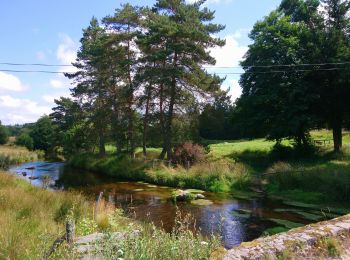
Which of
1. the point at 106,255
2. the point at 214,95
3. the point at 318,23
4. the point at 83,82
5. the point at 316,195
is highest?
the point at 318,23

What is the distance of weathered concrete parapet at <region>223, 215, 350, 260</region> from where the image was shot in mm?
4438

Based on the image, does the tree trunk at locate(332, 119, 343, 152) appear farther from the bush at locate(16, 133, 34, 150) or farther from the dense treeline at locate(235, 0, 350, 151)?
the bush at locate(16, 133, 34, 150)

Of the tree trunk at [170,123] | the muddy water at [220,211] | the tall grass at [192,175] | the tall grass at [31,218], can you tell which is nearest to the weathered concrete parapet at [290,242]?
the tall grass at [31,218]

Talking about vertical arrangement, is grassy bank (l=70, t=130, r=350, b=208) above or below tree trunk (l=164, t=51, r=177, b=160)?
below

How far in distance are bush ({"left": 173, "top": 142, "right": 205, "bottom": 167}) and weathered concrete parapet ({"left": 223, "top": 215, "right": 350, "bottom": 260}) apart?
20374 millimetres

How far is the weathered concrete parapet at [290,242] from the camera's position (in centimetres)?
444

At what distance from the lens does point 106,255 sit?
4012 mm

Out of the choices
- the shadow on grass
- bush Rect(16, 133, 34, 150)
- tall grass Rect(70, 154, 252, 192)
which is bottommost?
tall grass Rect(70, 154, 252, 192)

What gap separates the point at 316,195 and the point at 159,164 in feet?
43.2

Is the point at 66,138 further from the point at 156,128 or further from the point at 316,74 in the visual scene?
the point at 316,74

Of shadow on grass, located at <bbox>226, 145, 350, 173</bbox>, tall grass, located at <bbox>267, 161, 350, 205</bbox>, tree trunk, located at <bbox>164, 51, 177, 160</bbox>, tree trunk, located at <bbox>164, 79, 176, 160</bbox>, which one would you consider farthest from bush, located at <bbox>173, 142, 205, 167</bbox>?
tall grass, located at <bbox>267, 161, 350, 205</bbox>

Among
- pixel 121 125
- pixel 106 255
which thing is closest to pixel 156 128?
pixel 121 125

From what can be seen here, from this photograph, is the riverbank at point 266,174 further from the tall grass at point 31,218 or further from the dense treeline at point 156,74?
the tall grass at point 31,218

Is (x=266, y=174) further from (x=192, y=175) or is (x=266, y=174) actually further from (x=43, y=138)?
(x=43, y=138)
